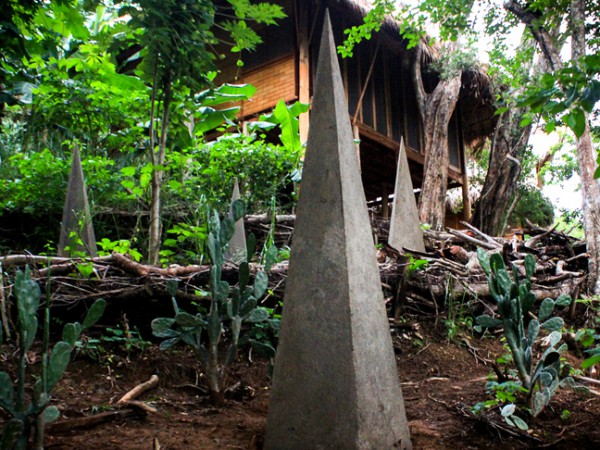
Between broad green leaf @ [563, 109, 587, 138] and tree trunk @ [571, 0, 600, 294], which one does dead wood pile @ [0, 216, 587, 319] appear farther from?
broad green leaf @ [563, 109, 587, 138]

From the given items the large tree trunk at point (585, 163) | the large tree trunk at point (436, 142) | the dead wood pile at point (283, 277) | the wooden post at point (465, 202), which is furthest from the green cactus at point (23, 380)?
the wooden post at point (465, 202)

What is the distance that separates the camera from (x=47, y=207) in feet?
17.1

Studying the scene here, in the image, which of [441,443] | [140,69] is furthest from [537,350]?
[140,69]

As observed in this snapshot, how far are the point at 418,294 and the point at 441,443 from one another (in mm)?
1736

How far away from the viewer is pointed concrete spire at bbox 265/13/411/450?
1396mm

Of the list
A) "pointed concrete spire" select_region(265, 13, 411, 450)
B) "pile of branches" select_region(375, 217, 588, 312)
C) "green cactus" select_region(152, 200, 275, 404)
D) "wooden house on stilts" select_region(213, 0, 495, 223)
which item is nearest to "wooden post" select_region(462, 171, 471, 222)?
"wooden house on stilts" select_region(213, 0, 495, 223)

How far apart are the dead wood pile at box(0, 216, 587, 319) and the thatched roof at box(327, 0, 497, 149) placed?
4453 mm

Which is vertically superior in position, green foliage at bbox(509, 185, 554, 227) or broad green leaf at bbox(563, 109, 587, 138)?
green foliage at bbox(509, 185, 554, 227)

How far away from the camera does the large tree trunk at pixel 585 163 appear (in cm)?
423

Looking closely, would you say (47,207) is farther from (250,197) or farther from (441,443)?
(441,443)

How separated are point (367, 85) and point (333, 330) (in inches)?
371

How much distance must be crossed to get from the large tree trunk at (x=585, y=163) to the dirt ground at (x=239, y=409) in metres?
2.17

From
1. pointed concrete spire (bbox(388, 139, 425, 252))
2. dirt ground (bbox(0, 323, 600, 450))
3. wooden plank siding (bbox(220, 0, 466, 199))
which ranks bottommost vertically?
dirt ground (bbox(0, 323, 600, 450))

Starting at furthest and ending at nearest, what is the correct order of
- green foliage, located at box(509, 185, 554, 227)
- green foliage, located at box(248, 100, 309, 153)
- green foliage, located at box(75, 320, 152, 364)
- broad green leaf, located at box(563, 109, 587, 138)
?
green foliage, located at box(509, 185, 554, 227) → green foliage, located at box(248, 100, 309, 153) → green foliage, located at box(75, 320, 152, 364) → broad green leaf, located at box(563, 109, 587, 138)
